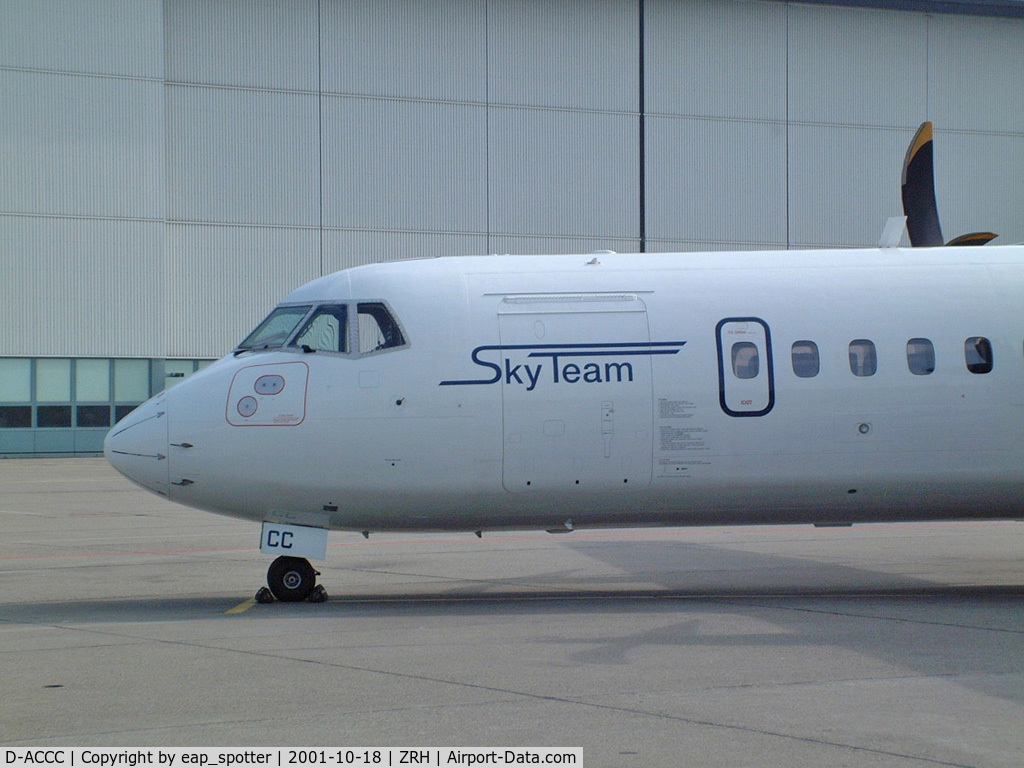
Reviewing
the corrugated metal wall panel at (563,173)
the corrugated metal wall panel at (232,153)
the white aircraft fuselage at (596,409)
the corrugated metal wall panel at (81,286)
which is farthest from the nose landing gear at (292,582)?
the corrugated metal wall panel at (563,173)

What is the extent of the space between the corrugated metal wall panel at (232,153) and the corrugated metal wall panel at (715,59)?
13.3 m

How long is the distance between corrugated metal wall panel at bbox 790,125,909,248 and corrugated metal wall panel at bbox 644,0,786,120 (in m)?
1.88

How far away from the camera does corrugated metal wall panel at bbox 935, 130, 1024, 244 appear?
4550 centimetres

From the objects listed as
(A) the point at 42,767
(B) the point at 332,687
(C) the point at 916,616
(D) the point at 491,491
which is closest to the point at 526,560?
(D) the point at 491,491

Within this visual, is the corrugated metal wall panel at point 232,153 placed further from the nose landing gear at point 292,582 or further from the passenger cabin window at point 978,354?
the passenger cabin window at point 978,354

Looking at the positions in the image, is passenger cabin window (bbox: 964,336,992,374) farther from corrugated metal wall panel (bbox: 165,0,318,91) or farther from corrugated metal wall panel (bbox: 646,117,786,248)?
corrugated metal wall panel (bbox: 165,0,318,91)

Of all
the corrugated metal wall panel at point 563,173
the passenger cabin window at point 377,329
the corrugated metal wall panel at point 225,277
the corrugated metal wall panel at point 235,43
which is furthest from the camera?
the corrugated metal wall panel at point 563,173

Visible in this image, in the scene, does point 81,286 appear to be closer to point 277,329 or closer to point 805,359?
point 277,329

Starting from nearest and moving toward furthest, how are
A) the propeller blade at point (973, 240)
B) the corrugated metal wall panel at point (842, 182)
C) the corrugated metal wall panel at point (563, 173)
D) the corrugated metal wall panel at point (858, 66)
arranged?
the propeller blade at point (973, 240) → the corrugated metal wall panel at point (563, 173) → the corrugated metal wall panel at point (842, 182) → the corrugated metal wall panel at point (858, 66)

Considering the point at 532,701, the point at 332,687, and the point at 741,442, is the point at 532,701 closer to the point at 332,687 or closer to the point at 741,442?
the point at 332,687

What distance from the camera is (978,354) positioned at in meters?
11.9

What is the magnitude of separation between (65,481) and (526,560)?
19761mm

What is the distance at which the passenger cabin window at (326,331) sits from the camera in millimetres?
11773
